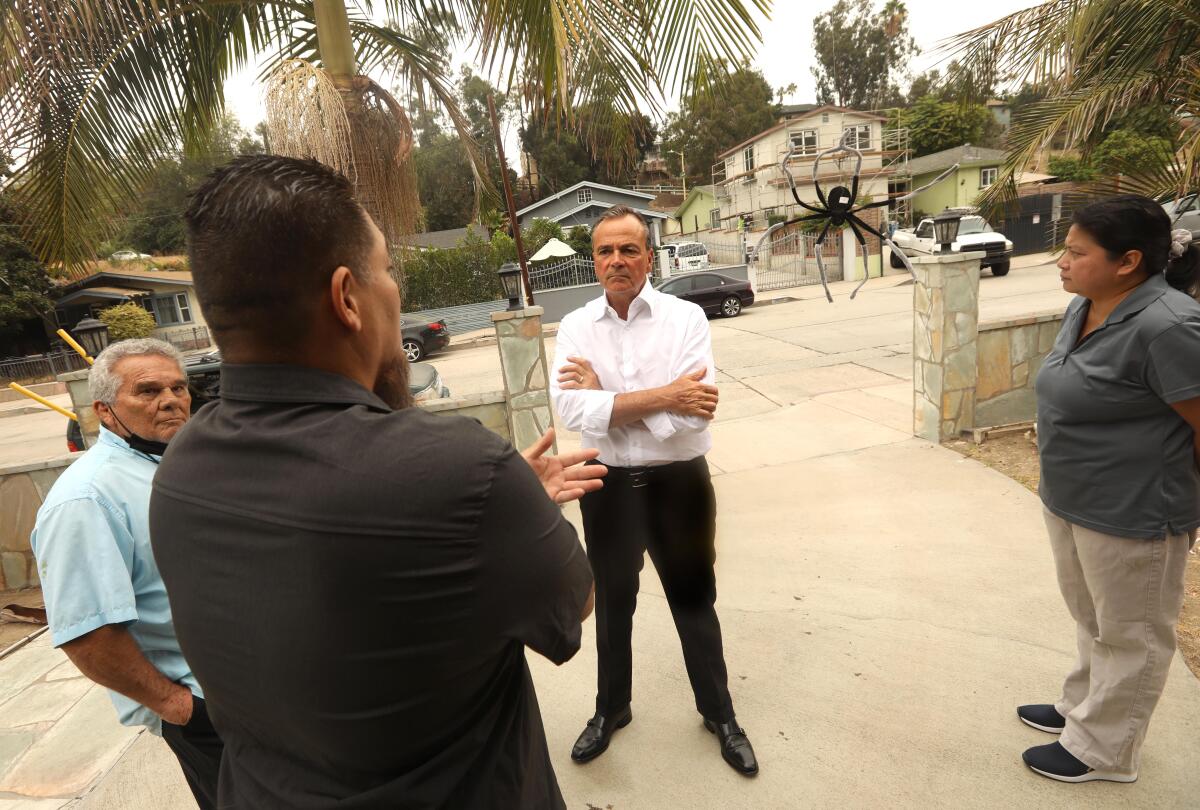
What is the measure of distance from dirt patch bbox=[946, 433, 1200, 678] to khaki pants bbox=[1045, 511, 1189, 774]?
3.91 feet

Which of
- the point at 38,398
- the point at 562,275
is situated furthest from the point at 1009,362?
the point at 562,275

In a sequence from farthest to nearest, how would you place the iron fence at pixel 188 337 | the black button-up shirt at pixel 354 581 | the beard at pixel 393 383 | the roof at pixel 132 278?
the iron fence at pixel 188 337 < the roof at pixel 132 278 < the beard at pixel 393 383 < the black button-up shirt at pixel 354 581

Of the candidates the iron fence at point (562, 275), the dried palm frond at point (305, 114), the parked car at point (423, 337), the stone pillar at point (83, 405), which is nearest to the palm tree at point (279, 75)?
the dried palm frond at point (305, 114)

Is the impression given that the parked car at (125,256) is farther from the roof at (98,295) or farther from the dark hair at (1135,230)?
the dark hair at (1135,230)

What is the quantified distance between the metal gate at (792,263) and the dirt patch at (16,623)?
67.6ft

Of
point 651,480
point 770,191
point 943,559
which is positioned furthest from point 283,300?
point 770,191

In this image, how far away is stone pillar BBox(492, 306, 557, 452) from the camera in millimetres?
4719

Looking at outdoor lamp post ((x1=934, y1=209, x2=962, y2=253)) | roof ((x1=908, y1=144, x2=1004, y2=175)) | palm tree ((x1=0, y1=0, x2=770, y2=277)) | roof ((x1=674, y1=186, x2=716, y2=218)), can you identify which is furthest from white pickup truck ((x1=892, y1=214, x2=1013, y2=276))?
roof ((x1=674, y1=186, x2=716, y2=218))

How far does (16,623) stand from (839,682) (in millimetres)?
5617

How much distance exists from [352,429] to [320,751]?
1.54 ft

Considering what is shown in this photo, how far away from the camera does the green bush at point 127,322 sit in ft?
64.2

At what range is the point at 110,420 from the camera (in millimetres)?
1849

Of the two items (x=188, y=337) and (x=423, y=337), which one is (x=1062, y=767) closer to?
(x=423, y=337)

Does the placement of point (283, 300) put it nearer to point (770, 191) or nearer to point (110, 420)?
point (110, 420)
